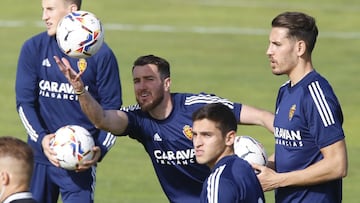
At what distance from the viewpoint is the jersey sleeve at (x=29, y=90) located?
42.0 ft

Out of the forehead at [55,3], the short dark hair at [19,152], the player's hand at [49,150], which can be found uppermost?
the forehead at [55,3]

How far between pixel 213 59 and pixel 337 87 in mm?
3691

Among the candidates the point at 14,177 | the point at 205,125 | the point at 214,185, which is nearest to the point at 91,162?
the point at 205,125

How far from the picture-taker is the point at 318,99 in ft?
34.3

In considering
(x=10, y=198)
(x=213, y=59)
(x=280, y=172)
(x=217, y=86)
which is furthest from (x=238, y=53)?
(x=10, y=198)

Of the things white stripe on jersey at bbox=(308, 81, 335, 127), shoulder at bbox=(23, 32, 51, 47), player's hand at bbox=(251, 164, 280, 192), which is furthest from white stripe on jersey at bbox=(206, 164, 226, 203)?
shoulder at bbox=(23, 32, 51, 47)

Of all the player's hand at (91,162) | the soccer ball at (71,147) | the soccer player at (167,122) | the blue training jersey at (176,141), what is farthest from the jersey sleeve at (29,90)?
the blue training jersey at (176,141)

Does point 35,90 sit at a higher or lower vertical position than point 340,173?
higher

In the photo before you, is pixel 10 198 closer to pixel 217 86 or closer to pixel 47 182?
pixel 47 182

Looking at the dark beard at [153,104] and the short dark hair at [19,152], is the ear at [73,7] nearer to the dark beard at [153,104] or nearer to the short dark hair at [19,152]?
the dark beard at [153,104]

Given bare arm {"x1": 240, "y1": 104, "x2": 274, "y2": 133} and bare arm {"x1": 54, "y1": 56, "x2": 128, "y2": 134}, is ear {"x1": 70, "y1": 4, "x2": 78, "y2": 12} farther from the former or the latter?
bare arm {"x1": 240, "y1": 104, "x2": 274, "y2": 133}

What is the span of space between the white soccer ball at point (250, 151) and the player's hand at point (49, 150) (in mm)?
1974

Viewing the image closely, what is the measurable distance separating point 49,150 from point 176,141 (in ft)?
4.49

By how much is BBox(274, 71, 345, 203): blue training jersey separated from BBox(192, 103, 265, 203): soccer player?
0.90 m
